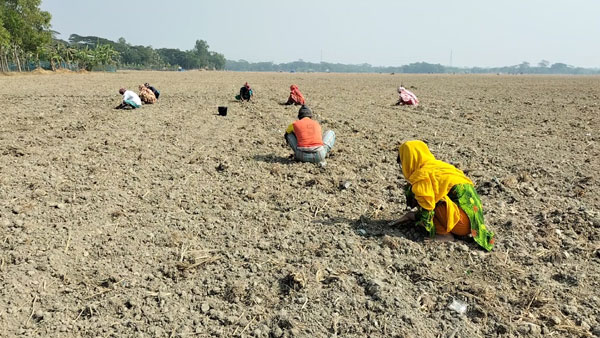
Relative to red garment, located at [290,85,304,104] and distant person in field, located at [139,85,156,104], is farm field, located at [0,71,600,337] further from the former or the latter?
red garment, located at [290,85,304,104]

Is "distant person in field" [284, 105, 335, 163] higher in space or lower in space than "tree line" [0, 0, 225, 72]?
lower

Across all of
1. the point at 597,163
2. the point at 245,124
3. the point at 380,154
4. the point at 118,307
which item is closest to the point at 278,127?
the point at 245,124

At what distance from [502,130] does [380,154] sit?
4.00 m

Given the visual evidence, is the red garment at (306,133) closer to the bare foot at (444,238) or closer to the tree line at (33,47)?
the bare foot at (444,238)

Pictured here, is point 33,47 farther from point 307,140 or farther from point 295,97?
point 307,140

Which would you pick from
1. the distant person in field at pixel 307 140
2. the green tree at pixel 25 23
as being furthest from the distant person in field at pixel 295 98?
the green tree at pixel 25 23

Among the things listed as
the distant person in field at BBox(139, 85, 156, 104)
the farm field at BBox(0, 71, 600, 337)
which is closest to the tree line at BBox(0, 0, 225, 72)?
the distant person in field at BBox(139, 85, 156, 104)

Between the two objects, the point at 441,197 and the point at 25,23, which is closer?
the point at 441,197

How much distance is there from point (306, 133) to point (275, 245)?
303cm

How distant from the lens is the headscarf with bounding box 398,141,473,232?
13.4ft

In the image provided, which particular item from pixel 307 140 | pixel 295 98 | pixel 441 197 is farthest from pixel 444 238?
pixel 295 98

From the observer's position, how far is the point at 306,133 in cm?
705

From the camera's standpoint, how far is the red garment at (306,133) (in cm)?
704

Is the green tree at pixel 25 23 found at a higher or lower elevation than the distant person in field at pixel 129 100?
higher
